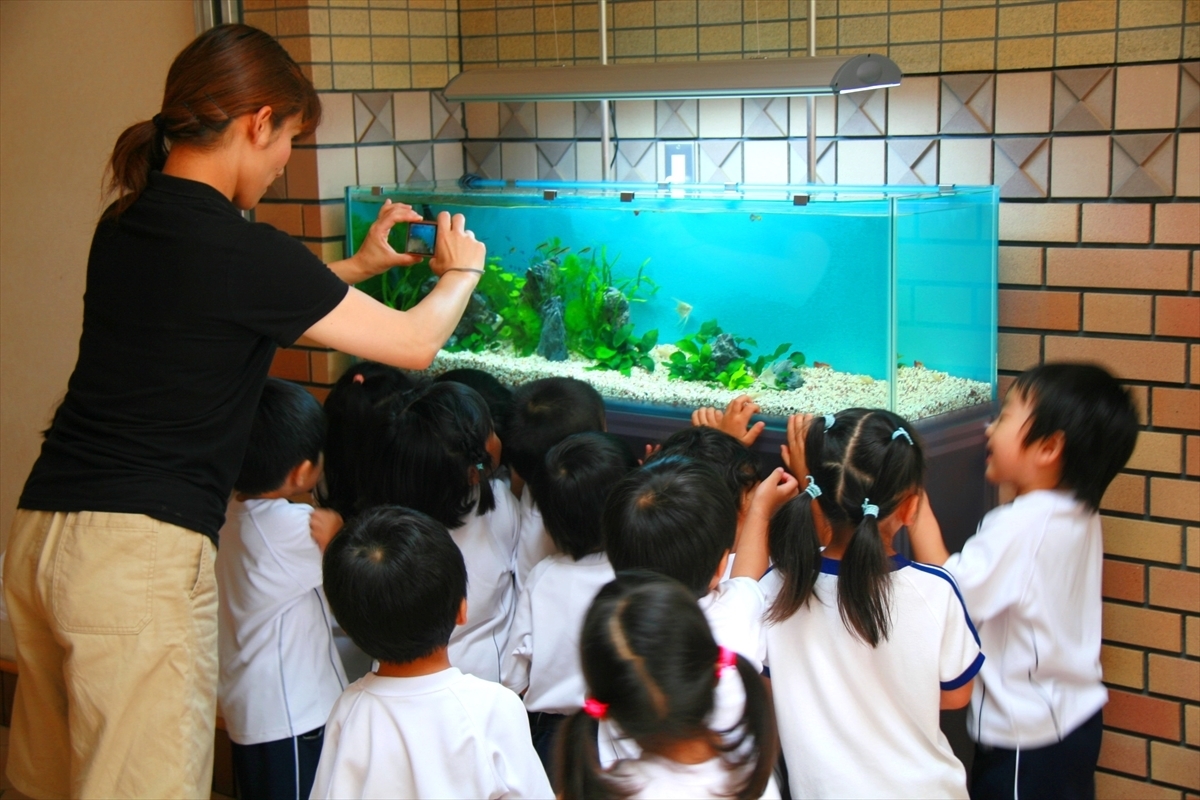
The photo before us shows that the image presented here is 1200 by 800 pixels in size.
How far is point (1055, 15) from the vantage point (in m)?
2.93

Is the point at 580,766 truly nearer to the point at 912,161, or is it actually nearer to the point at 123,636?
the point at 123,636

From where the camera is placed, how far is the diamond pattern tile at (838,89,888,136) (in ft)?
10.6

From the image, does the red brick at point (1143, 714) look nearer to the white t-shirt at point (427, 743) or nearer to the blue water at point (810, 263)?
the blue water at point (810, 263)

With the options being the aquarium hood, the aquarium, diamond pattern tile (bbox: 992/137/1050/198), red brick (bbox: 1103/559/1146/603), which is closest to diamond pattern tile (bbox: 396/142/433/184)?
the aquarium

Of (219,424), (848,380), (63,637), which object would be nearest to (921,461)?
(848,380)

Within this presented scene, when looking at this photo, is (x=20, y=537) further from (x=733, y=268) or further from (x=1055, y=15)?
(x=1055, y=15)

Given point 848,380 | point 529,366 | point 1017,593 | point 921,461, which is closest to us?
point 921,461

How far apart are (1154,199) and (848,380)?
32.7 inches

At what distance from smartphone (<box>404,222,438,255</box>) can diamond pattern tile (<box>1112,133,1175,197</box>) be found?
1603 mm

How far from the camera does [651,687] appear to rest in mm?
1542

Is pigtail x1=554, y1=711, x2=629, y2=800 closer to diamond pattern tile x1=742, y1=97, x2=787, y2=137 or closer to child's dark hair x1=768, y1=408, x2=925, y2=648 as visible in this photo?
child's dark hair x1=768, y1=408, x2=925, y2=648

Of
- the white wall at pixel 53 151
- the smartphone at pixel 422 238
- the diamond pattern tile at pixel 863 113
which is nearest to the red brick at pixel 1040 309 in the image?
the diamond pattern tile at pixel 863 113

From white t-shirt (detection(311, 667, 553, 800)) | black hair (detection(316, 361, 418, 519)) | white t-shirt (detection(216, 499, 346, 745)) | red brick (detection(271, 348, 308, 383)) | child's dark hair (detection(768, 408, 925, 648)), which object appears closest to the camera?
white t-shirt (detection(311, 667, 553, 800))

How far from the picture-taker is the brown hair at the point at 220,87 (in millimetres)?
2182
